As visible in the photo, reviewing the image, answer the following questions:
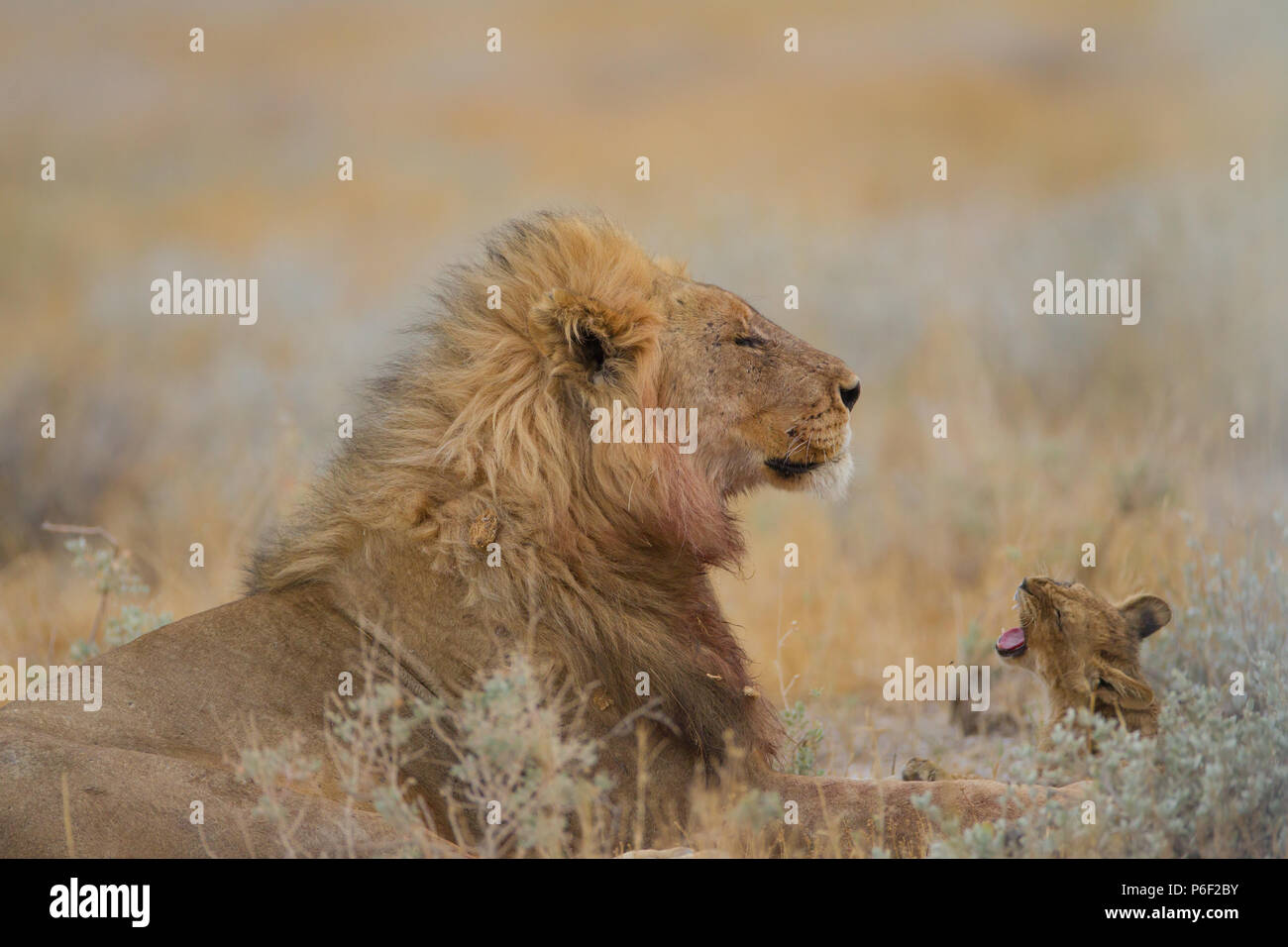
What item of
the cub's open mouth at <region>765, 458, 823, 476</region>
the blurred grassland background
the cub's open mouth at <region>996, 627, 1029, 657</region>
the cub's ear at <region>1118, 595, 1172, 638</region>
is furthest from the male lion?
the cub's ear at <region>1118, 595, 1172, 638</region>

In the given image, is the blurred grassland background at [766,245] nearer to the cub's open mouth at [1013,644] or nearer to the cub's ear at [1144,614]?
the cub's open mouth at [1013,644]

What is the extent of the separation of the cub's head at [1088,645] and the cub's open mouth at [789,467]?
894 mm

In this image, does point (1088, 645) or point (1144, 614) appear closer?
point (1088, 645)

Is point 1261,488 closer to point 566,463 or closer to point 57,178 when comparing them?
point 566,463

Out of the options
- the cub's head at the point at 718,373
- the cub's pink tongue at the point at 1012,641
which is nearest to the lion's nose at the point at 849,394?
the cub's head at the point at 718,373

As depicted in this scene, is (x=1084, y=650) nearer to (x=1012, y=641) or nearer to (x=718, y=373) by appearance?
(x=1012, y=641)

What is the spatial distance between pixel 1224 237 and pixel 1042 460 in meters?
4.21

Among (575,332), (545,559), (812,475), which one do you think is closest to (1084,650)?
A: (812,475)

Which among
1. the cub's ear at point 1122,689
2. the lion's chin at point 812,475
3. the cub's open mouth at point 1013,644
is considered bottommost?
the cub's ear at point 1122,689

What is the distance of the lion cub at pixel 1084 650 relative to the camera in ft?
16.6

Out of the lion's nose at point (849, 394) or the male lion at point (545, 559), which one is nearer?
the male lion at point (545, 559)

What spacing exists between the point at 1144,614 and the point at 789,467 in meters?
1.38

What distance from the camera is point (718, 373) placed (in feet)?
16.5

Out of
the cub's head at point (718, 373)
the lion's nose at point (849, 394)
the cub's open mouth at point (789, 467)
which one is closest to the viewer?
the cub's head at point (718, 373)
